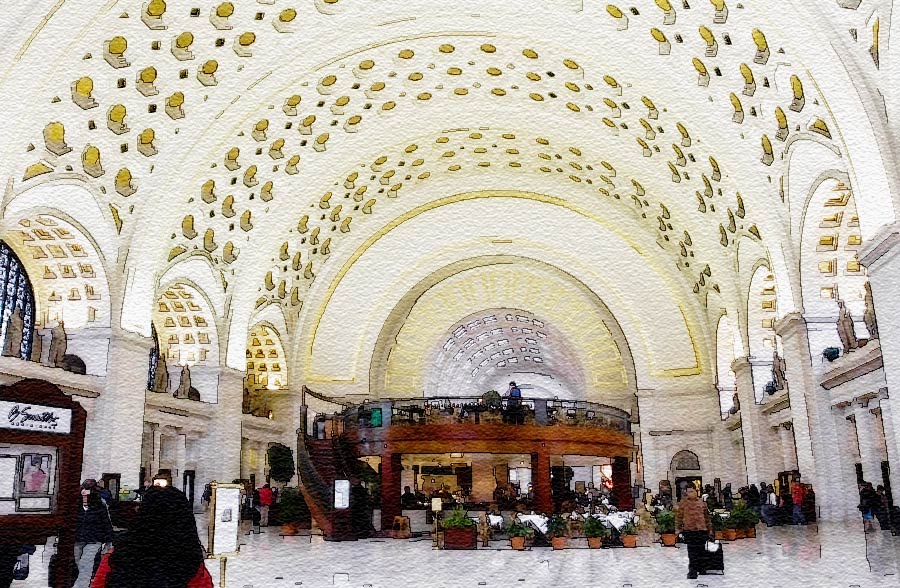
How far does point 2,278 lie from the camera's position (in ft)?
65.4

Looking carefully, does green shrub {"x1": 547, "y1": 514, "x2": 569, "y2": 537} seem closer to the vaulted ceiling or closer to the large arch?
the vaulted ceiling

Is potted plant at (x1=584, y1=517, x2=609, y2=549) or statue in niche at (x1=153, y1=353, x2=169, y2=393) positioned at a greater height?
statue in niche at (x1=153, y1=353, x2=169, y2=393)

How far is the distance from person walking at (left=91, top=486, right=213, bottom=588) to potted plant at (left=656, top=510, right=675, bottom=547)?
415 inches

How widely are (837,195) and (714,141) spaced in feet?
10.8

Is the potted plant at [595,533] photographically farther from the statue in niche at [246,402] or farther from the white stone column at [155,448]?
the statue in niche at [246,402]

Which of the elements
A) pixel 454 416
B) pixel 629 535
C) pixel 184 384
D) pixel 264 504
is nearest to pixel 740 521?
pixel 629 535

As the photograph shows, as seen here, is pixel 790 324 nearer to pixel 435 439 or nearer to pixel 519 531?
pixel 519 531

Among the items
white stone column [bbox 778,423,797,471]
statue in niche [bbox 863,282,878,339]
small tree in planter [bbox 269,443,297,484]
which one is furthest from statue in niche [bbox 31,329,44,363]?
white stone column [bbox 778,423,797,471]

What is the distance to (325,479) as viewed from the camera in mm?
18297

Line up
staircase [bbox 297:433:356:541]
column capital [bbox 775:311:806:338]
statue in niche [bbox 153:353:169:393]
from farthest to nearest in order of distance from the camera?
statue in niche [bbox 153:353:169:393] → column capital [bbox 775:311:806:338] → staircase [bbox 297:433:356:541]

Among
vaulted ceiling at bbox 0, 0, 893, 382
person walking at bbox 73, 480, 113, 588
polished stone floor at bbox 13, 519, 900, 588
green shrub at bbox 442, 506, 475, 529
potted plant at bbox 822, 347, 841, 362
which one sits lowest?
polished stone floor at bbox 13, 519, 900, 588

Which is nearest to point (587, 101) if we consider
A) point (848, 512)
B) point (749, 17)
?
point (749, 17)

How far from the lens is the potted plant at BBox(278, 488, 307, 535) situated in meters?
18.3

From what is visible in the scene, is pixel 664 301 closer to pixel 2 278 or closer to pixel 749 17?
pixel 749 17
